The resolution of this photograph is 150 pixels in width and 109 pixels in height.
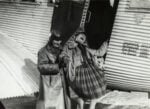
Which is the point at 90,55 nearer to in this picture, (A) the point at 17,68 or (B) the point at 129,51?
(B) the point at 129,51

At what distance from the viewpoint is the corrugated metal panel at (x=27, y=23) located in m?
2.30

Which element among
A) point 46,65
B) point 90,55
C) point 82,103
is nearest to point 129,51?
point 90,55

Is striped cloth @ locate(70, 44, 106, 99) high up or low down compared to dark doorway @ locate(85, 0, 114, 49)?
down

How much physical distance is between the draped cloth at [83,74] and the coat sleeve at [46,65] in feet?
0.36

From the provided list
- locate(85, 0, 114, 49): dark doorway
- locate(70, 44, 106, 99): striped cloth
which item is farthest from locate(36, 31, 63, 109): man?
locate(85, 0, 114, 49): dark doorway

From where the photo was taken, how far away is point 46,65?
210 cm

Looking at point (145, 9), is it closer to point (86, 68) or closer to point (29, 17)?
point (86, 68)

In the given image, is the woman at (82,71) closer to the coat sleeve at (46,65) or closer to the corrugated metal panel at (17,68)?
the coat sleeve at (46,65)

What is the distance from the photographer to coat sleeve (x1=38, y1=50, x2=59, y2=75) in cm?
211

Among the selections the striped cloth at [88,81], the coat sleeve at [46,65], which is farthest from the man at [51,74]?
the striped cloth at [88,81]

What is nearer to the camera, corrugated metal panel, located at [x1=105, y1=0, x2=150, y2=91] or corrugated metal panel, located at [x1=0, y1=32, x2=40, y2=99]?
corrugated metal panel, located at [x1=105, y1=0, x2=150, y2=91]

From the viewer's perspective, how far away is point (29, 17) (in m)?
2.38

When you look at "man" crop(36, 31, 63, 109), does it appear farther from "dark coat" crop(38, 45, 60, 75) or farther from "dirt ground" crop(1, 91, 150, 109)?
"dirt ground" crop(1, 91, 150, 109)

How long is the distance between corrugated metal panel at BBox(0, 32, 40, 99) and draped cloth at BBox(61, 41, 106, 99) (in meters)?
0.46
